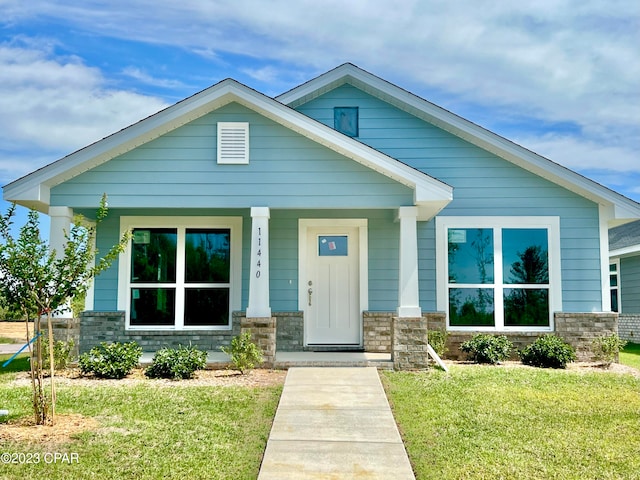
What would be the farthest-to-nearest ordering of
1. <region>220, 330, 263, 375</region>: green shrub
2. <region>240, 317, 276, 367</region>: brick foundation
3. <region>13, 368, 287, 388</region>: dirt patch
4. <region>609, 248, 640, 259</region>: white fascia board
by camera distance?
<region>609, 248, 640, 259</region>: white fascia board → <region>240, 317, 276, 367</region>: brick foundation → <region>220, 330, 263, 375</region>: green shrub → <region>13, 368, 287, 388</region>: dirt patch

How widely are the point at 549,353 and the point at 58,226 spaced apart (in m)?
8.79

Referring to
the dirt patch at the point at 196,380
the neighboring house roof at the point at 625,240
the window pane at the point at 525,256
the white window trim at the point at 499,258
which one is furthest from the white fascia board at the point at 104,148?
the neighboring house roof at the point at 625,240

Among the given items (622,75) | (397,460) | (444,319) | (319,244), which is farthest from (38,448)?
(622,75)

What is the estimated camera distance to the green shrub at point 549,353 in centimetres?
1001

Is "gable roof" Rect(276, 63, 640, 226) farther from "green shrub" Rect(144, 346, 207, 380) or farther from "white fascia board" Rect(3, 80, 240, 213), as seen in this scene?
"green shrub" Rect(144, 346, 207, 380)

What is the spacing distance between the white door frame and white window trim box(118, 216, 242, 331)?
1.19 m

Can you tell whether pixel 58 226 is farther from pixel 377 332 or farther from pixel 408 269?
pixel 377 332

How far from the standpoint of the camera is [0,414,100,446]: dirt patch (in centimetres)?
546

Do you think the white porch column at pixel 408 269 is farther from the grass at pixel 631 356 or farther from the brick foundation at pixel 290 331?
the grass at pixel 631 356

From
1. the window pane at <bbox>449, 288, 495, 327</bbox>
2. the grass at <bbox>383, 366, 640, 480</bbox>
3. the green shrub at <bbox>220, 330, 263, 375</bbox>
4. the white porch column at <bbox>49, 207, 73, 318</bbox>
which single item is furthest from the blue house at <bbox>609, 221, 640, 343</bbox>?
the white porch column at <bbox>49, 207, 73, 318</bbox>

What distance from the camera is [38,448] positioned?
525 centimetres

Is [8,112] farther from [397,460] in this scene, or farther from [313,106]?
[397,460]

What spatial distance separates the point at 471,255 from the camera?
36.9ft

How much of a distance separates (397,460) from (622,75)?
14.6 m
